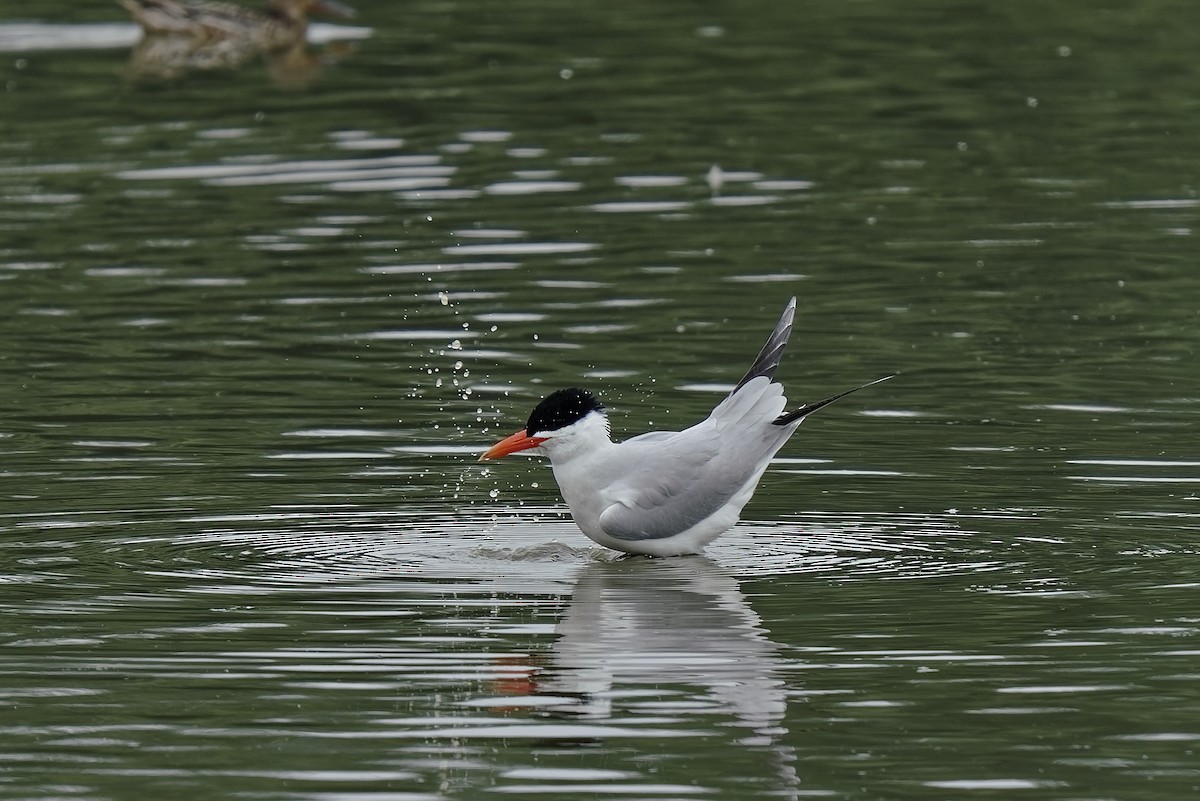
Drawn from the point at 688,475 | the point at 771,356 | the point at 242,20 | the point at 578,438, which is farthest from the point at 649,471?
the point at 242,20

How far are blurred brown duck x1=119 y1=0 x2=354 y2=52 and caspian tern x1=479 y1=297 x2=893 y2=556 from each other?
70.8 feet

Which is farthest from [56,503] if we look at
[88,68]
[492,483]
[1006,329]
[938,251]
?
[88,68]

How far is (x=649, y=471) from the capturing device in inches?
482

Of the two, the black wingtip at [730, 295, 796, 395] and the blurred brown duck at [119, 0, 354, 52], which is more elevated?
the blurred brown duck at [119, 0, 354, 52]

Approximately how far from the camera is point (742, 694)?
31.3 ft

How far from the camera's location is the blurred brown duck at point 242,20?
3309 cm

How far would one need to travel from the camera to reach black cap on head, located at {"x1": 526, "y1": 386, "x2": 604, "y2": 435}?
12219mm

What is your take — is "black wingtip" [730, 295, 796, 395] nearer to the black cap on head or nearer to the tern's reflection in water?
the black cap on head

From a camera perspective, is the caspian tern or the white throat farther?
the white throat

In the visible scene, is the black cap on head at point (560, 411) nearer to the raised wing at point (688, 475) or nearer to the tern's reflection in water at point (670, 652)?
the raised wing at point (688, 475)

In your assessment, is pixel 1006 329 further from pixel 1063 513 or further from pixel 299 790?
pixel 299 790

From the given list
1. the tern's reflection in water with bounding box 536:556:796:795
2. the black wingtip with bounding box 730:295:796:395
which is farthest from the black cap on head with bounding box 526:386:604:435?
the black wingtip with bounding box 730:295:796:395

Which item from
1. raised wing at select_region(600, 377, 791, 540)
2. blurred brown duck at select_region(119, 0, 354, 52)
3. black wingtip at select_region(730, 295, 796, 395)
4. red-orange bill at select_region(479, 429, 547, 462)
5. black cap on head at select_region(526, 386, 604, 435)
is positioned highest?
blurred brown duck at select_region(119, 0, 354, 52)

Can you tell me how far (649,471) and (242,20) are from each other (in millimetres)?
22486
